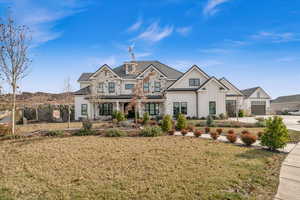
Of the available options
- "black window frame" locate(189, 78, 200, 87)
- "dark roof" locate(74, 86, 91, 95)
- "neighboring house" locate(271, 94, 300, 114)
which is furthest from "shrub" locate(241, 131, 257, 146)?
"neighboring house" locate(271, 94, 300, 114)

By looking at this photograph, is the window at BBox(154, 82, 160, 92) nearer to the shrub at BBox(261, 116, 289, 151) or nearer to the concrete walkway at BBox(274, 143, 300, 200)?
the shrub at BBox(261, 116, 289, 151)

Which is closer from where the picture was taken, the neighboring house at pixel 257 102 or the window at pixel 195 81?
the window at pixel 195 81

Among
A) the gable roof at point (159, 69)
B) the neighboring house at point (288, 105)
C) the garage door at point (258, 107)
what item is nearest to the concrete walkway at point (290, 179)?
the gable roof at point (159, 69)

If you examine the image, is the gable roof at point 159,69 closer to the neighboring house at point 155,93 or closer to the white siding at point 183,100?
the neighboring house at point 155,93

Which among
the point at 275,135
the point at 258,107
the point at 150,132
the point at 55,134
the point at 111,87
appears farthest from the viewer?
the point at 258,107

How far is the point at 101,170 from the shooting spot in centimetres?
575

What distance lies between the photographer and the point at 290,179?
5137mm

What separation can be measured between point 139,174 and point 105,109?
22.1m

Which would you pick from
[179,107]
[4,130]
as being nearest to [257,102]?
[179,107]

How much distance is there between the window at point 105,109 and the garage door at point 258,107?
3094 centimetres

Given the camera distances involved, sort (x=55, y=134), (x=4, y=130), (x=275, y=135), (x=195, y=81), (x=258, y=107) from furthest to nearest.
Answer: (x=258, y=107) < (x=195, y=81) < (x=55, y=134) < (x=4, y=130) < (x=275, y=135)

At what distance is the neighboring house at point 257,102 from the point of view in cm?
3659

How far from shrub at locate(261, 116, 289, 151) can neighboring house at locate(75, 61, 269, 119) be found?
611 inches

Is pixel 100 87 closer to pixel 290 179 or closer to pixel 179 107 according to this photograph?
pixel 179 107
